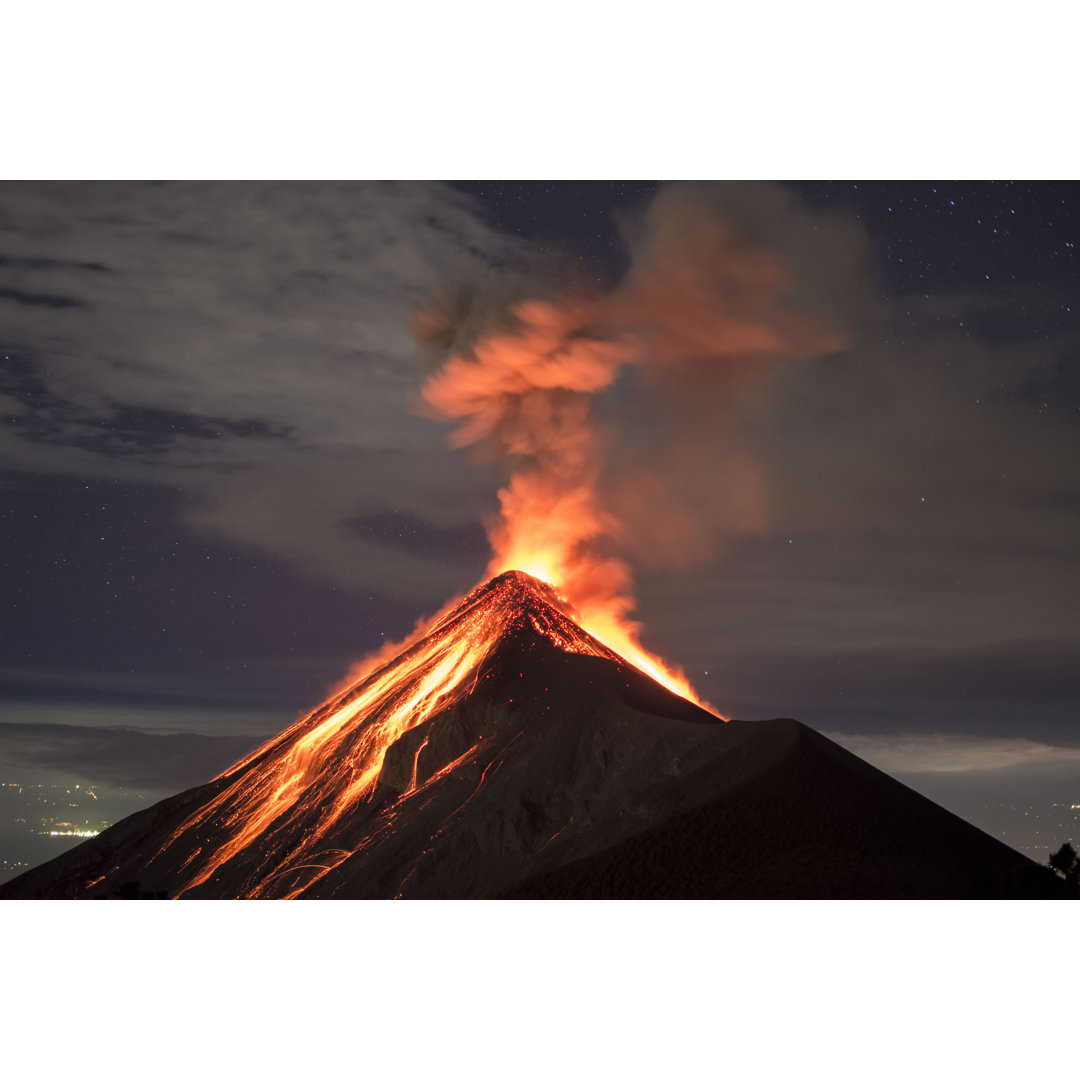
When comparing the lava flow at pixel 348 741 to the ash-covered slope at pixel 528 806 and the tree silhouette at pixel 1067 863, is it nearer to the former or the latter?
the ash-covered slope at pixel 528 806

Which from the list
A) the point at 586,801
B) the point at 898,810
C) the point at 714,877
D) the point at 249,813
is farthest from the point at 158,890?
the point at 898,810

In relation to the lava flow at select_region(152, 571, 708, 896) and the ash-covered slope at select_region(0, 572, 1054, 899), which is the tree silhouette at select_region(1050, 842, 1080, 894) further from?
the lava flow at select_region(152, 571, 708, 896)

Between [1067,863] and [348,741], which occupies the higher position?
[348,741]

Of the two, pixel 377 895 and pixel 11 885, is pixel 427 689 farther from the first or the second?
pixel 11 885

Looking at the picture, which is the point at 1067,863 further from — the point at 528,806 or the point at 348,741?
the point at 348,741

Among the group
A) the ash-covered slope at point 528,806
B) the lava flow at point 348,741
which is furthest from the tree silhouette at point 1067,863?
the lava flow at point 348,741

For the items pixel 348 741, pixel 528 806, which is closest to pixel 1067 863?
pixel 528 806
